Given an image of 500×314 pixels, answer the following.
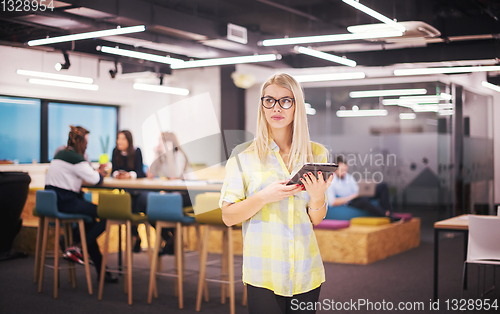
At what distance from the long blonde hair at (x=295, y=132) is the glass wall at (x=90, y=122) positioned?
927cm

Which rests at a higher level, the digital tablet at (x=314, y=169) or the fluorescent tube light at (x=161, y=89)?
the fluorescent tube light at (x=161, y=89)

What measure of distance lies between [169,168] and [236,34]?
3249 mm

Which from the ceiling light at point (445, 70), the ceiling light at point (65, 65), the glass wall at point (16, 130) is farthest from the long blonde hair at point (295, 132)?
the ceiling light at point (65, 65)

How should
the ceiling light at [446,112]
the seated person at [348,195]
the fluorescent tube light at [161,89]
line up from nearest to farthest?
the seated person at [348,195]
the ceiling light at [446,112]
the fluorescent tube light at [161,89]

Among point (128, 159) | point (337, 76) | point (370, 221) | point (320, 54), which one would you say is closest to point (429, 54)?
point (337, 76)

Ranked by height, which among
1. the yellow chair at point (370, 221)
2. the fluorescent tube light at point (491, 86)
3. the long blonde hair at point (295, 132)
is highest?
the fluorescent tube light at point (491, 86)

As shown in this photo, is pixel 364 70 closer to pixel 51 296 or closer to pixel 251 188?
pixel 51 296

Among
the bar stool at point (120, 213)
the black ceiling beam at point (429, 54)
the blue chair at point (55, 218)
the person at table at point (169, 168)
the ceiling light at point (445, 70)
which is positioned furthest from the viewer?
the black ceiling beam at point (429, 54)

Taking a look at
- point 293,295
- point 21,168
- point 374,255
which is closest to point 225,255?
point 21,168

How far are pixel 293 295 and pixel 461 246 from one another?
6796 mm

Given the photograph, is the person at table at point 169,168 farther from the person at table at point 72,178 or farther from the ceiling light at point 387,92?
the ceiling light at point 387,92

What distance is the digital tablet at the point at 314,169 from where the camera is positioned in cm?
171

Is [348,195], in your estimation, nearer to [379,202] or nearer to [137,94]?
[379,202]

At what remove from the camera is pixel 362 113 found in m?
9.80
